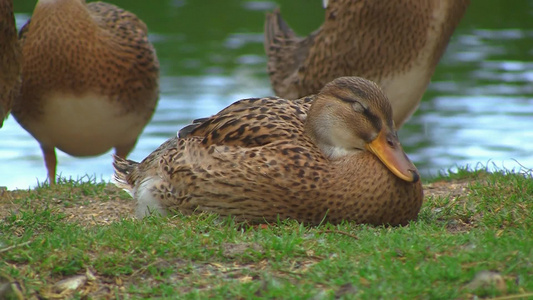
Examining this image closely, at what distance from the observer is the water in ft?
36.2

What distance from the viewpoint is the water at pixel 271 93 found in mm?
11039

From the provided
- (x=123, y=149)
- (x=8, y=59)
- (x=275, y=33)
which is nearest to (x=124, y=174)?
(x=8, y=59)

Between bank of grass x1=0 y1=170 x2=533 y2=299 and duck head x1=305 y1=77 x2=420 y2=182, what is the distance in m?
0.51

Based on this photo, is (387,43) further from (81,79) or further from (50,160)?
(50,160)

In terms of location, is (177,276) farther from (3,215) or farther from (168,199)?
(3,215)

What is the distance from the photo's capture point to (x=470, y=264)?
4.22 m

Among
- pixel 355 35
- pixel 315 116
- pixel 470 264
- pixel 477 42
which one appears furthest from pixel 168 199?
pixel 477 42

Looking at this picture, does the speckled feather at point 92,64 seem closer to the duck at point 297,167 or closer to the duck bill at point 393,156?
the duck at point 297,167

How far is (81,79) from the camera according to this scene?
795 cm

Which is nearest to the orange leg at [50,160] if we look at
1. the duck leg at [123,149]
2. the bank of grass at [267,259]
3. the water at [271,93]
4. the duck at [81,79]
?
the duck at [81,79]

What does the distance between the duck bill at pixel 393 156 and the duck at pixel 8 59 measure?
3108mm

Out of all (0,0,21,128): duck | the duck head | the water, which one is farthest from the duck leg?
the duck head

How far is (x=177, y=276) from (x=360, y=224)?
4.34 feet

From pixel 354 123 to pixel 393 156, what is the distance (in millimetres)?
324
